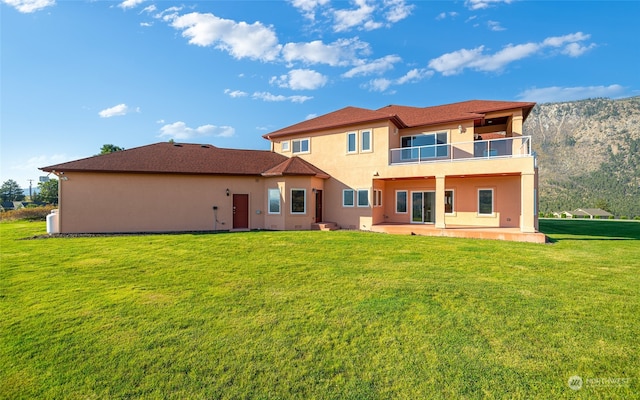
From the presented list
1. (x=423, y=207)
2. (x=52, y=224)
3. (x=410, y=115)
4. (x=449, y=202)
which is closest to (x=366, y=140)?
(x=410, y=115)

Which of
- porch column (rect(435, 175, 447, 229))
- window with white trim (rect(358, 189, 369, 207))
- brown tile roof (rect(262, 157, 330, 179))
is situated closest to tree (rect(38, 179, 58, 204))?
brown tile roof (rect(262, 157, 330, 179))

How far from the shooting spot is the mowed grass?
2982 mm

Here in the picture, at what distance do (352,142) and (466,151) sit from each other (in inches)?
251

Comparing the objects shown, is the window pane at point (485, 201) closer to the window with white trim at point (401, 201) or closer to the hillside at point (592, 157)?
the window with white trim at point (401, 201)

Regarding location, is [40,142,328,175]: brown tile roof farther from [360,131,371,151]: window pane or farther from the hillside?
the hillside

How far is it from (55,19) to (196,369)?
16.0 metres

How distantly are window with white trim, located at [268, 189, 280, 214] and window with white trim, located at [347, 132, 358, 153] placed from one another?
5169mm

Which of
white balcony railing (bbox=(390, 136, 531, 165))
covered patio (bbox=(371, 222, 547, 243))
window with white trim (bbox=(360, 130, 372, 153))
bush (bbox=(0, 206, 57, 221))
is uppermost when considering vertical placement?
window with white trim (bbox=(360, 130, 372, 153))

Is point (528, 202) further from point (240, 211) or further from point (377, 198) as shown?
point (240, 211)

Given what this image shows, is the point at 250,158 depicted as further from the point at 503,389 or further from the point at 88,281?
the point at 503,389

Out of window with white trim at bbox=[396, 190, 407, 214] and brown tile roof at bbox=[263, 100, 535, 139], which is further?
window with white trim at bbox=[396, 190, 407, 214]

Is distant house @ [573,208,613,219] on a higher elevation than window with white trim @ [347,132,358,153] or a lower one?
lower

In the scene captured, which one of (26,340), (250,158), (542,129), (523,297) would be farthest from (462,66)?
→ (542,129)

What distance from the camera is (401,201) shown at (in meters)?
18.2
